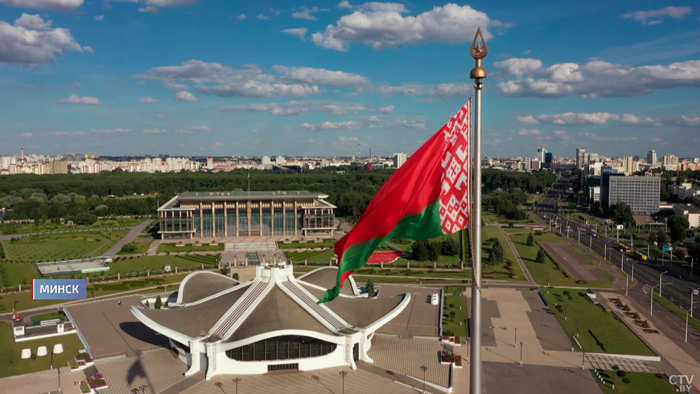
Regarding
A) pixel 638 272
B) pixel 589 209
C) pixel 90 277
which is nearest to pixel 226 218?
pixel 90 277

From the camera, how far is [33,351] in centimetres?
3588

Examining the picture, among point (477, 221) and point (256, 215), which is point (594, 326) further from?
point (256, 215)

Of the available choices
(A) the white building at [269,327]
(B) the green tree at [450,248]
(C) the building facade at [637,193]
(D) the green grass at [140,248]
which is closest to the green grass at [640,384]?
(A) the white building at [269,327]

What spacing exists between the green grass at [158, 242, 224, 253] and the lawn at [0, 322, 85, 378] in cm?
3241

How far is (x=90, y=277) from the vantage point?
186ft

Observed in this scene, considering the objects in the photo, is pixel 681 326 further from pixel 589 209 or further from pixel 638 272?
pixel 589 209

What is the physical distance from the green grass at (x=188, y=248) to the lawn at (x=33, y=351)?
32405 mm

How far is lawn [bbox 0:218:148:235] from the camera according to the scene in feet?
289

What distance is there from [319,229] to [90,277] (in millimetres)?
35734

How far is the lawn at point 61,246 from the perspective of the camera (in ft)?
226

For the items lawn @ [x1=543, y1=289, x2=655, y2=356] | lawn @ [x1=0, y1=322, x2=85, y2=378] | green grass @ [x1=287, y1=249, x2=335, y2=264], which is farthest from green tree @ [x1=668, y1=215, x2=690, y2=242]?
lawn @ [x1=0, y1=322, x2=85, y2=378]

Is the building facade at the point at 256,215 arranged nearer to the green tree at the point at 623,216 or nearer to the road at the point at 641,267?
the road at the point at 641,267

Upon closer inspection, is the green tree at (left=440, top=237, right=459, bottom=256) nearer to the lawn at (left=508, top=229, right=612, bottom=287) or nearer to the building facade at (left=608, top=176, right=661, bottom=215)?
the lawn at (left=508, top=229, right=612, bottom=287)

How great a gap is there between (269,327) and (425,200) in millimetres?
19847
